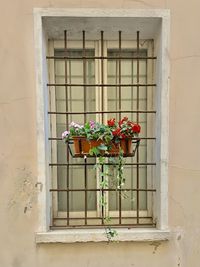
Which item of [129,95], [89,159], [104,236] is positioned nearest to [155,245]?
[104,236]

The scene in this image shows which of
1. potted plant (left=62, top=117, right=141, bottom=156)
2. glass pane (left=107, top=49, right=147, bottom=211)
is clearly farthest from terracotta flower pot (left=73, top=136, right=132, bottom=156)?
glass pane (left=107, top=49, right=147, bottom=211)

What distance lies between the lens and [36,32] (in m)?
2.38

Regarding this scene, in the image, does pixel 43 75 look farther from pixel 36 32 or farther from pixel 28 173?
pixel 28 173

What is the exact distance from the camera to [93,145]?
2354 mm

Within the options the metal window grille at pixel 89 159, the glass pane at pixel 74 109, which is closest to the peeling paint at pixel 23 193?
the metal window grille at pixel 89 159

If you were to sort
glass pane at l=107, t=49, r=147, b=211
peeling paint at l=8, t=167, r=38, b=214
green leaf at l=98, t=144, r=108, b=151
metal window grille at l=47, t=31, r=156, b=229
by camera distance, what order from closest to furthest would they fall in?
green leaf at l=98, t=144, r=108, b=151 → peeling paint at l=8, t=167, r=38, b=214 → metal window grille at l=47, t=31, r=156, b=229 → glass pane at l=107, t=49, r=147, b=211

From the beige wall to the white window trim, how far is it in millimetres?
48

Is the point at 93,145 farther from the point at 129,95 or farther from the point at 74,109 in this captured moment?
the point at 129,95

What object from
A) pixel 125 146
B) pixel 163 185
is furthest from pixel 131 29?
pixel 163 185

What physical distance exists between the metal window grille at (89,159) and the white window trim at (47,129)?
136mm

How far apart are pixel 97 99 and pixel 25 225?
3.87 ft

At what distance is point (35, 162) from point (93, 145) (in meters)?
0.48

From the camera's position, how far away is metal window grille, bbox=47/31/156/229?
264cm

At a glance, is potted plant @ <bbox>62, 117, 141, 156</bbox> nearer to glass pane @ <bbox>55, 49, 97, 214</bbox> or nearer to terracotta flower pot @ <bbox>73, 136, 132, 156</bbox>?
terracotta flower pot @ <bbox>73, 136, 132, 156</bbox>
